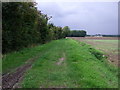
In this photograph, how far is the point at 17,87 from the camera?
6887 millimetres

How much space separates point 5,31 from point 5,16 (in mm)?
1240

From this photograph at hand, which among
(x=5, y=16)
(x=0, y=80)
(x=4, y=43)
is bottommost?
(x=0, y=80)

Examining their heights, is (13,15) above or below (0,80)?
above

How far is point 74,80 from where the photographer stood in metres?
7.61

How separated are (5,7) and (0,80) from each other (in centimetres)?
851

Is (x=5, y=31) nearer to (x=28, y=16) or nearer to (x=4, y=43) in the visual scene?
(x=4, y=43)

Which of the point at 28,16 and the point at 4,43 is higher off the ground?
the point at 28,16

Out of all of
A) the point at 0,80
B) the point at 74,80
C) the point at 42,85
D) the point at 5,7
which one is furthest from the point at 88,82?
the point at 5,7

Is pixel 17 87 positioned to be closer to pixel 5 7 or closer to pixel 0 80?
pixel 0 80

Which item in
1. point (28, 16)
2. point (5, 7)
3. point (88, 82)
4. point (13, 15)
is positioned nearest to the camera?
point (88, 82)

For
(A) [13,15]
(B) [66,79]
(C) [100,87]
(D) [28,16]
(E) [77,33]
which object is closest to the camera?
(C) [100,87]

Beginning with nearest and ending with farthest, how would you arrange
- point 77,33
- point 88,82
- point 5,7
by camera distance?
point 88,82, point 5,7, point 77,33

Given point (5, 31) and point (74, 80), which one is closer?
point (74, 80)

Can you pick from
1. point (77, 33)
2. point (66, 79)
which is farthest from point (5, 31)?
point (77, 33)
